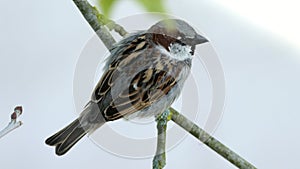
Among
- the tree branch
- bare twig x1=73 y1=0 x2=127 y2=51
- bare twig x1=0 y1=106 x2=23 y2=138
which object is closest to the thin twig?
the tree branch

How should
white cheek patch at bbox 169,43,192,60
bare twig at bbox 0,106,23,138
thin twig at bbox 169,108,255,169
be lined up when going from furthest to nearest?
1. white cheek patch at bbox 169,43,192,60
2. thin twig at bbox 169,108,255,169
3. bare twig at bbox 0,106,23,138

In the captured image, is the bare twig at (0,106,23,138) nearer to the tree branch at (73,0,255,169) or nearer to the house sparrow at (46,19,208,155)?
the tree branch at (73,0,255,169)

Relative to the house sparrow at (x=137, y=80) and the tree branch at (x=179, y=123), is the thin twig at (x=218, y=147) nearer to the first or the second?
the tree branch at (x=179, y=123)

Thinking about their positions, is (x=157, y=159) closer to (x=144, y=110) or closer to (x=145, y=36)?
(x=144, y=110)

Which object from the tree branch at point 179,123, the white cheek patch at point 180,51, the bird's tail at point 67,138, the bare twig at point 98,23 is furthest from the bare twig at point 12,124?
the white cheek patch at point 180,51

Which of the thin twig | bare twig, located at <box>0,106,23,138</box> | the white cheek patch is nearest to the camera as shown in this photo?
bare twig, located at <box>0,106,23,138</box>

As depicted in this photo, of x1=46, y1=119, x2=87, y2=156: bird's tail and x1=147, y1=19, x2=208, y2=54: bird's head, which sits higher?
x1=147, y1=19, x2=208, y2=54: bird's head

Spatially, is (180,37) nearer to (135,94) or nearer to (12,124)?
(135,94)

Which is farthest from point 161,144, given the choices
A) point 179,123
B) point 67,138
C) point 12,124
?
point 12,124
